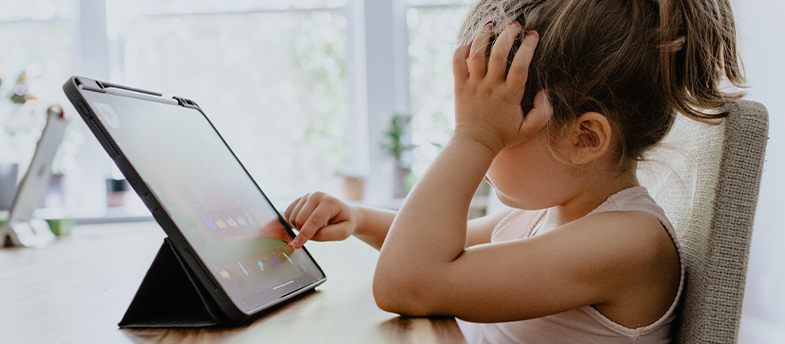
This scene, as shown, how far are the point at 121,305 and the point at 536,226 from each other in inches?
22.7

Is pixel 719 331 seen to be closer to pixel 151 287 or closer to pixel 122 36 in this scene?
pixel 151 287

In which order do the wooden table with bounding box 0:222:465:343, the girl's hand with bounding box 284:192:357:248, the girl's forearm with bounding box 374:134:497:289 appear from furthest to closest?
the girl's hand with bounding box 284:192:357:248
the girl's forearm with bounding box 374:134:497:289
the wooden table with bounding box 0:222:465:343

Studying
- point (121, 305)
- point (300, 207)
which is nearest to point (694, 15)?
point (300, 207)

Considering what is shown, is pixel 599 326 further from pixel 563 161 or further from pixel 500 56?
pixel 500 56

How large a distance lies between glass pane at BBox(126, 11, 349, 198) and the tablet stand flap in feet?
7.94

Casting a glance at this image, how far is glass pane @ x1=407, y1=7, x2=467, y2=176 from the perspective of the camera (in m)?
2.96

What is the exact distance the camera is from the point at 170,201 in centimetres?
58

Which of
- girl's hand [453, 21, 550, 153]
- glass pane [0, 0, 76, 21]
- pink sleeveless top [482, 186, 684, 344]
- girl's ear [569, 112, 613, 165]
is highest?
glass pane [0, 0, 76, 21]

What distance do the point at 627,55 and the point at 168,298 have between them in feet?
1.80

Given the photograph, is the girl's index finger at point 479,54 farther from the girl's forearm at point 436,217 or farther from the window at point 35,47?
the window at point 35,47

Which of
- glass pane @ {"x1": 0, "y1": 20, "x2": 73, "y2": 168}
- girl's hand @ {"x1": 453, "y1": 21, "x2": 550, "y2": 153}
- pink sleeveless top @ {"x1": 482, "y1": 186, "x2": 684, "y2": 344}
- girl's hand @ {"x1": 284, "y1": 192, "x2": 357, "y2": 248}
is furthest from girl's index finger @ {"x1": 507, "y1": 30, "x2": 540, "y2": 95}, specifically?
glass pane @ {"x1": 0, "y1": 20, "x2": 73, "y2": 168}

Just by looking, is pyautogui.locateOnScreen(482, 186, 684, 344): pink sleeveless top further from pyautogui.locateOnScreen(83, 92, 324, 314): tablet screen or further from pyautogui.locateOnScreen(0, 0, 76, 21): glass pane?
pyautogui.locateOnScreen(0, 0, 76, 21): glass pane

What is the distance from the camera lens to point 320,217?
868mm

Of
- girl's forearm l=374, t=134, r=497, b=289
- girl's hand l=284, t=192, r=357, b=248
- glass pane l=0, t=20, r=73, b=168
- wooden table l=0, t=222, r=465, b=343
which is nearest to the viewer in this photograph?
wooden table l=0, t=222, r=465, b=343
